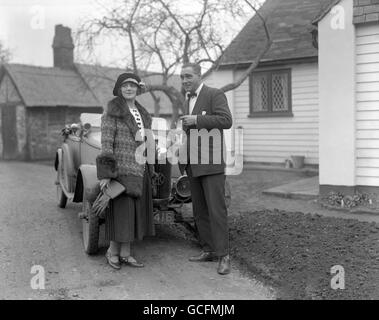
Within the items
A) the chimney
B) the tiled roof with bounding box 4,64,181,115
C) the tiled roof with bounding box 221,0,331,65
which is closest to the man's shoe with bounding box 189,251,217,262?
the tiled roof with bounding box 221,0,331,65

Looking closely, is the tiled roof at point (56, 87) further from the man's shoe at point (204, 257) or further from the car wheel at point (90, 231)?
the man's shoe at point (204, 257)

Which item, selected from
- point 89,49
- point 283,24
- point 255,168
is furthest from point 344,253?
point 283,24

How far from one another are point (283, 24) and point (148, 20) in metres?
4.63

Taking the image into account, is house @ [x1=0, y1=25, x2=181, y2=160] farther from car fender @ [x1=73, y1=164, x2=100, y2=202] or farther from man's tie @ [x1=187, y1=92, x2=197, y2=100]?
man's tie @ [x1=187, y1=92, x2=197, y2=100]

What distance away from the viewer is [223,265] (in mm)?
5285

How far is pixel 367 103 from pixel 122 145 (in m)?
4.73

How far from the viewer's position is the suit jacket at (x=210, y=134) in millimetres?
5258

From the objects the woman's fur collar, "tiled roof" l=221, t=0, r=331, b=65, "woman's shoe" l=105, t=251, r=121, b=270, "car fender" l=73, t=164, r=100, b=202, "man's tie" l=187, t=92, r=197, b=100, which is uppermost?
"tiled roof" l=221, t=0, r=331, b=65

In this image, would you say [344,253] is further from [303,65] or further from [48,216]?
[303,65]

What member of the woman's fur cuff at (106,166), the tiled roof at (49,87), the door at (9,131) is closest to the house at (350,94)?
the woman's fur cuff at (106,166)

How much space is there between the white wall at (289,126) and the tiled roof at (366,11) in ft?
17.6

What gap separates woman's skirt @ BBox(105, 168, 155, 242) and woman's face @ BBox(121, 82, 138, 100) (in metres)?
1.03

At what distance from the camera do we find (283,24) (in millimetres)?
15195

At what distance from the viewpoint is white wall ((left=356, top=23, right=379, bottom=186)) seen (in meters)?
8.21
